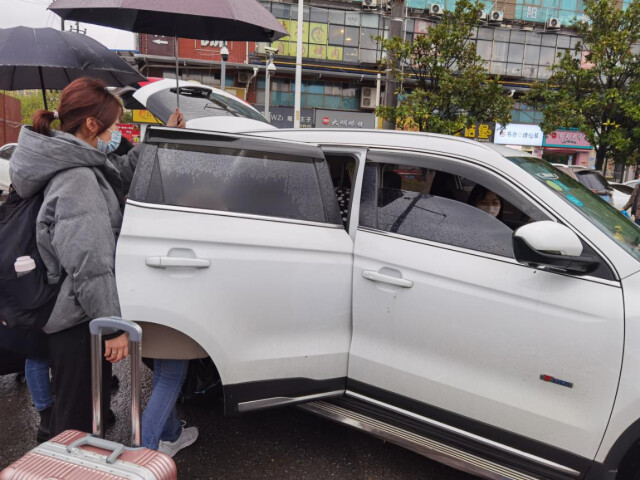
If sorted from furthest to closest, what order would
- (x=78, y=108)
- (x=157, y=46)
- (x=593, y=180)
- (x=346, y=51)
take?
(x=346, y=51) → (x=157, y=46) → (x=593, y=180) → (x=78, y=108)

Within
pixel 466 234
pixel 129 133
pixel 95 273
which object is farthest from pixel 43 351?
pixel 129 133

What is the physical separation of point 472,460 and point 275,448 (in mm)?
1196

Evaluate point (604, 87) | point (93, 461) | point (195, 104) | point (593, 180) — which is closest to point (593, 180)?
point (593, 180)

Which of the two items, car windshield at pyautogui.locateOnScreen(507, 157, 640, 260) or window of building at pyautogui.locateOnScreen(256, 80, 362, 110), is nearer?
car windshield at pyautogui.locateOnScreen(507, 157, 640, 260)

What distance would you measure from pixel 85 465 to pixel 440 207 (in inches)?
72.9

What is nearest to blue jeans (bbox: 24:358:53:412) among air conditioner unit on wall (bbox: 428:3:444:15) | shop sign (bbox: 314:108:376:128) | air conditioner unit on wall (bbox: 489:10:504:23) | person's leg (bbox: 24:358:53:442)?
person's leg (bbox: 24:358:53:442)

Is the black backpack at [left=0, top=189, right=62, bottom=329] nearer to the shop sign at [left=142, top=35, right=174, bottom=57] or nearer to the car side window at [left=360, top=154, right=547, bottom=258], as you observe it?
the car side window at [left=360, top=154, right=547, bottom=258]

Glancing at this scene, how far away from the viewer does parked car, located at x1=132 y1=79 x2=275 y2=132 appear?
12.5ft

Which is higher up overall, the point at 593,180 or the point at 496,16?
the point at 496,16


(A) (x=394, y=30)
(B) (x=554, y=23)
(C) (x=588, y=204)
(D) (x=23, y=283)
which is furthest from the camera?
(B) (x=554, y=23)

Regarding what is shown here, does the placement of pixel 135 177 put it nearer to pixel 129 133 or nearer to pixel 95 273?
pixel 95 273

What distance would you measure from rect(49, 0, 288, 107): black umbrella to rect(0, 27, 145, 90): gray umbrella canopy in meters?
0.41

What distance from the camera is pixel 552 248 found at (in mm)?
1955

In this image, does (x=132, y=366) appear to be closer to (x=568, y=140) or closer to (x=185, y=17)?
(x=185, y=17)
